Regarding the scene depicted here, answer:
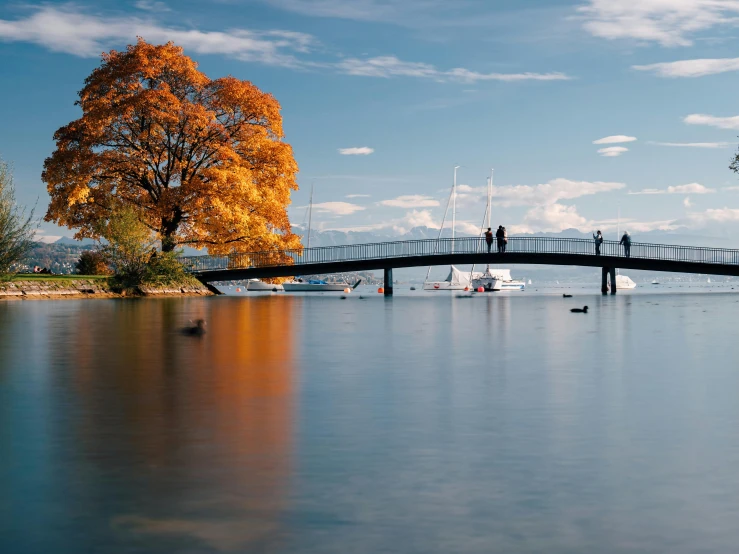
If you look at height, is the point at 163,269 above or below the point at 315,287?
above

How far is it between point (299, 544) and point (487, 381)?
8.66 metres

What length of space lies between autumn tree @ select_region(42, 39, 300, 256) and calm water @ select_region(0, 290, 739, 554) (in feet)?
129

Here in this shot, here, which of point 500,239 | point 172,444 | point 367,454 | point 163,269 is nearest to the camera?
point 367,454

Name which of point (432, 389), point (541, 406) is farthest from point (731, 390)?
point (432, 389)

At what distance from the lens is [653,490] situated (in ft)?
22.0

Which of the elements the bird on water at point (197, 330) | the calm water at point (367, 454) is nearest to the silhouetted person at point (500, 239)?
the bird on water at point (197, 330)

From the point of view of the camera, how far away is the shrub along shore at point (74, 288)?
1921 inches

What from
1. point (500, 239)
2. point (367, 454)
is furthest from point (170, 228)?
point (367, 454)

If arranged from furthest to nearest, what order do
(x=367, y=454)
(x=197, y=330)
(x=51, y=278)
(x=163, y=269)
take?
1. (x=163, y=269)
2. (x=51, y=278)
3. (x=197, y=330)
4. (x=367, y=454)

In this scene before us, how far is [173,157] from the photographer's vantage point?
2333 inches

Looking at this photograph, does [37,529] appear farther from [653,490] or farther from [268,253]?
[268,253]

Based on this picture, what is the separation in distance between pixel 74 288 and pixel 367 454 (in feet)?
157

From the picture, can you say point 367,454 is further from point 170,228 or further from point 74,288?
point 170,228

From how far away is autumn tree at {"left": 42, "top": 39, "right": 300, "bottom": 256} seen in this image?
55.5m
